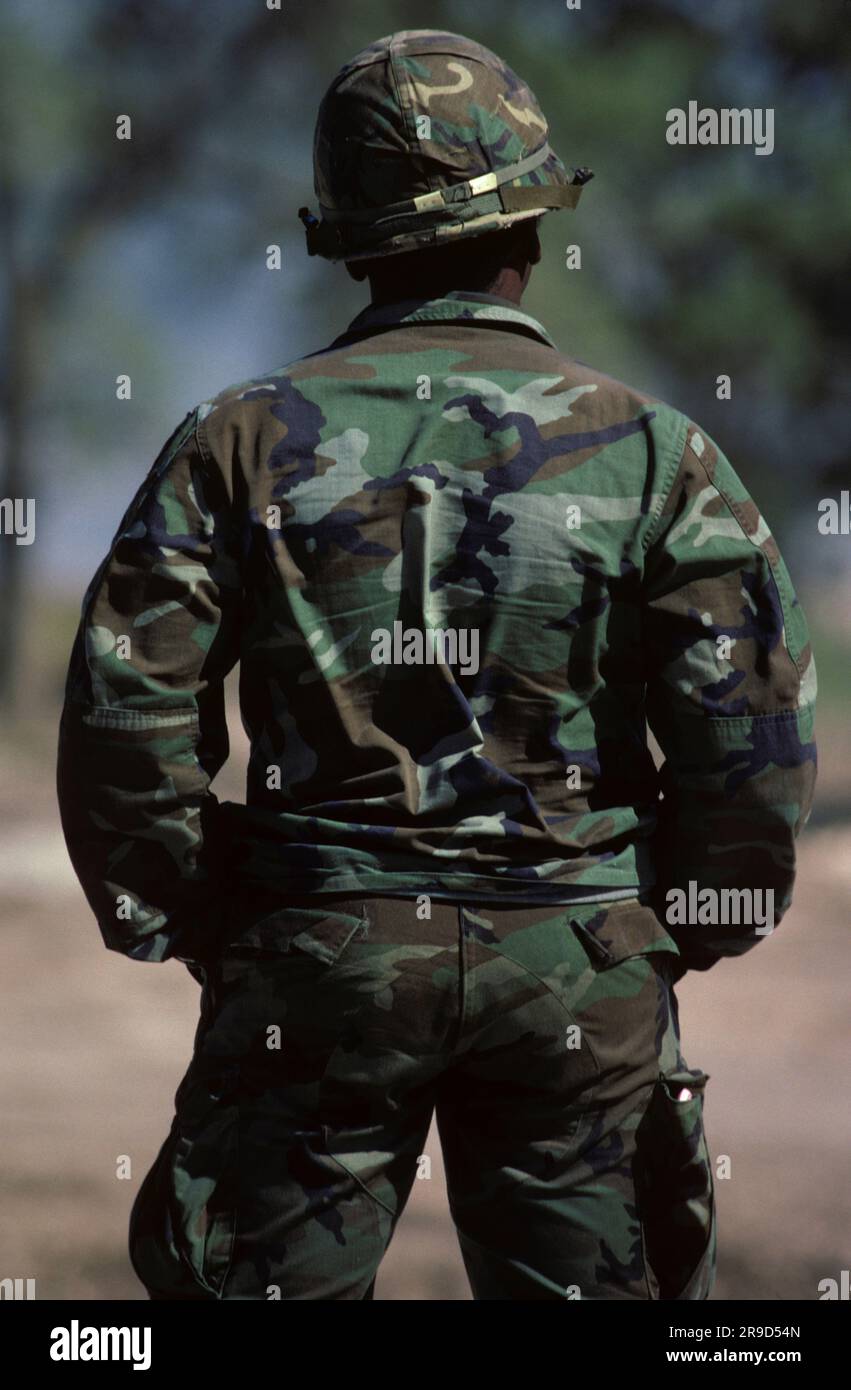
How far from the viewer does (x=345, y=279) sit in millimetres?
10906

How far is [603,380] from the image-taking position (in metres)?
1.89

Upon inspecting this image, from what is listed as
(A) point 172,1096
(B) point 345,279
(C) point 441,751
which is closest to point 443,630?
(C) point 441,751

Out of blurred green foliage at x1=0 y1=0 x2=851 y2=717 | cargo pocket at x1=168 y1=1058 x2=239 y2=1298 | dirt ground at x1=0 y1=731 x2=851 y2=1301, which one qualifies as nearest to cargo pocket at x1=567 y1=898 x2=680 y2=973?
cargo pocket at x1=168 y1=1058 x2=239 y2=1298

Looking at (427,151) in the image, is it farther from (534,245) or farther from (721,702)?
(721,702)

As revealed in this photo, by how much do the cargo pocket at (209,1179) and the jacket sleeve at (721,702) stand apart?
1.63 ft

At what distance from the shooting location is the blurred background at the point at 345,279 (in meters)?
6.22

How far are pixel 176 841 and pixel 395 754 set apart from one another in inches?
10.7

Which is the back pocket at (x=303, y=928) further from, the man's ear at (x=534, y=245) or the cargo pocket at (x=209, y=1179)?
the man's ear at (x=534, y=245)

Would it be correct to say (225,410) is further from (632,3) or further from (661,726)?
(632,3)

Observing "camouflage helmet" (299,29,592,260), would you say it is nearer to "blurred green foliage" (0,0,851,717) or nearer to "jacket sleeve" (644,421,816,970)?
A: "jacket sleeve" (644,421,816,970)

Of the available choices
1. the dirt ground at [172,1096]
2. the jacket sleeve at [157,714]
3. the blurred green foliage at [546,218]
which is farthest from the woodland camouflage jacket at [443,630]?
the blurred green foliage at [546,218]

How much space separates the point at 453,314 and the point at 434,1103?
0.82 metres

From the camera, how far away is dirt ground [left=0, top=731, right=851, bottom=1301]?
11.7ft

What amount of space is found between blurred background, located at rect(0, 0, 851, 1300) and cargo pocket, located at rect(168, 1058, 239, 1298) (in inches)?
125
